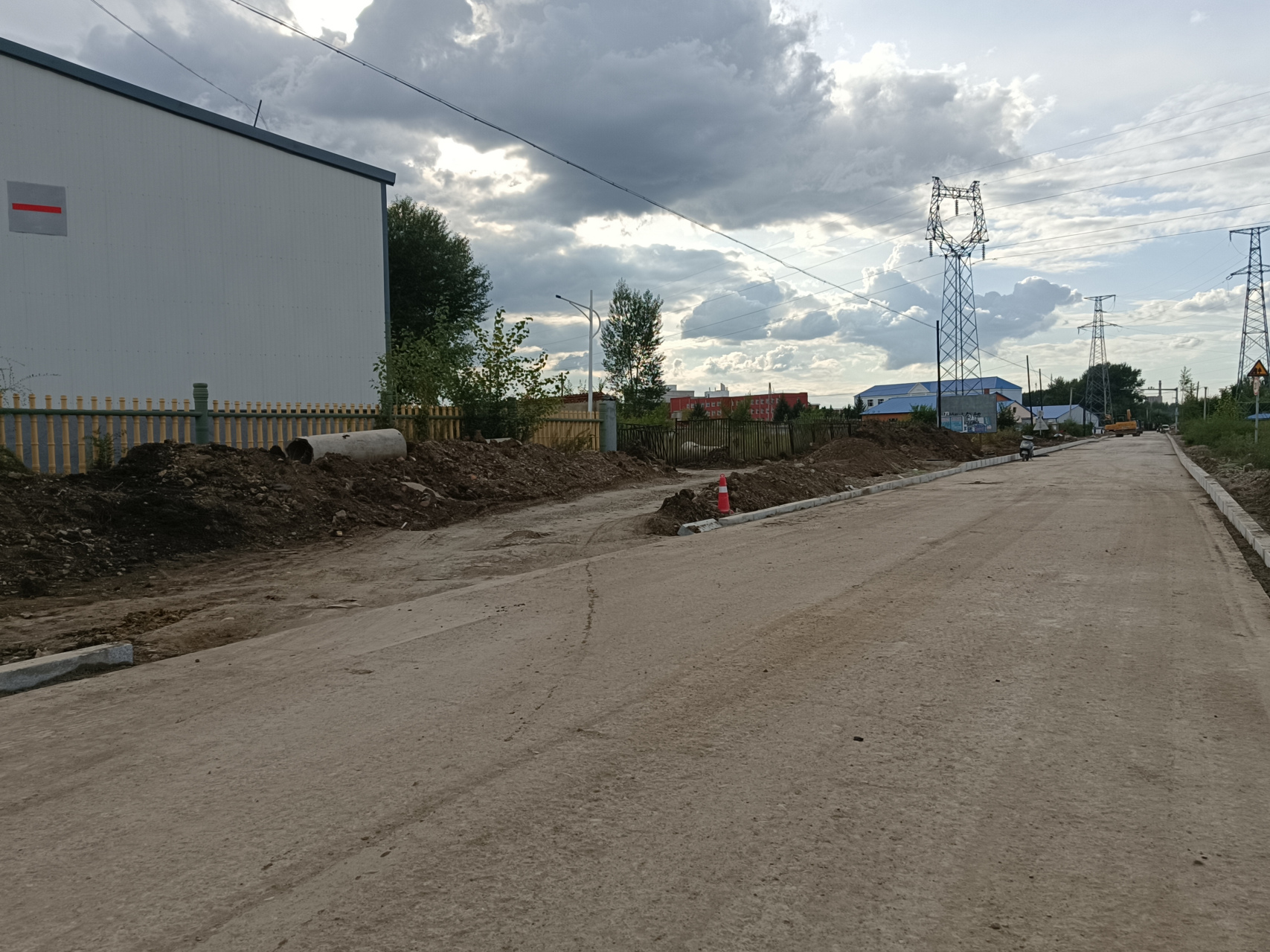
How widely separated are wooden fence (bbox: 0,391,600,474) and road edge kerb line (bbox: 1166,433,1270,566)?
607 inches

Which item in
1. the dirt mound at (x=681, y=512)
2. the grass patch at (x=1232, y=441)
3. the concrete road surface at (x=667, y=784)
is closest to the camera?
the concrete road surface at (x=667, y=784)

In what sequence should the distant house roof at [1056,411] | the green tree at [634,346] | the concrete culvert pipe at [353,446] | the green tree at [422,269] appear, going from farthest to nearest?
1. the distant house roof at [1056,411]
2. the green tree at [634,346]
3. the green tree at [422,269]
4. the concrete culvert pipe at [353,446]

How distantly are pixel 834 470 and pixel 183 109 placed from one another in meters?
18.7

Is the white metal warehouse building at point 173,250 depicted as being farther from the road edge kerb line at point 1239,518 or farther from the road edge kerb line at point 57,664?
the road edge kerb line at point 1239,518

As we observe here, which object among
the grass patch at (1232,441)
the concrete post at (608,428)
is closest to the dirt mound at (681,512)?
the concrete post at (608,428)

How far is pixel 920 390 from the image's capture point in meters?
142

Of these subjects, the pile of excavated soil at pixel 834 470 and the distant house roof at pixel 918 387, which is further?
the distant house roof at pixel 918 387

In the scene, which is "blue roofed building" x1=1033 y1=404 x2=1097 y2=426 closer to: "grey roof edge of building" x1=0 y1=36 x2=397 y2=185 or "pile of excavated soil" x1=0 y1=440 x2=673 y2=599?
"grey roof edge of building" x1=0 y1=36 x2=397 y2=185

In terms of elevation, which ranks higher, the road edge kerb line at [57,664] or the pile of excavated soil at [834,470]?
the pile of excavated soil at [834,470]

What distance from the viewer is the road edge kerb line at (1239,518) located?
1084 cm

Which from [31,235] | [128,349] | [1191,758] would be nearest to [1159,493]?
[1191,758]

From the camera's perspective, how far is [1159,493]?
19.8 meters

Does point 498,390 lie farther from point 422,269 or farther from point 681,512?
point 422,269

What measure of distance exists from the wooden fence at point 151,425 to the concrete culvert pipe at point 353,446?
113 cm
